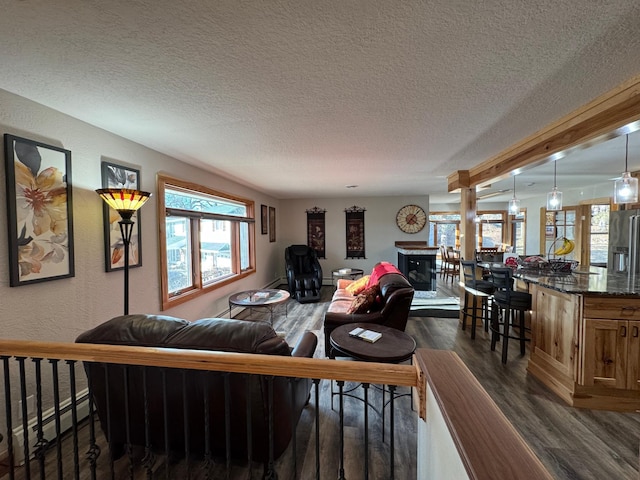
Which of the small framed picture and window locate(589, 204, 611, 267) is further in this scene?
the small framed picture

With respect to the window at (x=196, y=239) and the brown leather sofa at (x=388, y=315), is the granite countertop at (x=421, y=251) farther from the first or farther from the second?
the window at (x=196, y=239)

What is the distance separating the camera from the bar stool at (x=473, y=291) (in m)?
3.46

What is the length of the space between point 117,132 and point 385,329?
2902mm

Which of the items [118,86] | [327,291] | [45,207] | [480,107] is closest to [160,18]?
[118,86]

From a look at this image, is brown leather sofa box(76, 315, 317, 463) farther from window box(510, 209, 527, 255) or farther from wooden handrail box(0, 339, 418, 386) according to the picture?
window box(510, 209, 527, 255)

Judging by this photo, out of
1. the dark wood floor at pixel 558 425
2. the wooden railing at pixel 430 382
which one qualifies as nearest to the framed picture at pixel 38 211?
the wooden railing at pixel 430 382

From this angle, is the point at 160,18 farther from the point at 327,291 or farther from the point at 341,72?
the point at 327,291

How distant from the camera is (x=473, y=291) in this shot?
3.58m

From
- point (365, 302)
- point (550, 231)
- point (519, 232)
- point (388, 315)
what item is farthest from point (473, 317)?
point (519, 232)

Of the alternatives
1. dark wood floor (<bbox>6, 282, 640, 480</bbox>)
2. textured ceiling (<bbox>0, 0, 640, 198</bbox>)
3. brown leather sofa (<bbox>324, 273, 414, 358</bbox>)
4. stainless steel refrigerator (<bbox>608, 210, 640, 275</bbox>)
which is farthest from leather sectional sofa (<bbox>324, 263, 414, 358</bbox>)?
stainless steel refrigerator (<bbox>608, 210, 640, 275</bbox>)

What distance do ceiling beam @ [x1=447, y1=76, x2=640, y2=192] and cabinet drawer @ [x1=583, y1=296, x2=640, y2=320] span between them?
4.02ft

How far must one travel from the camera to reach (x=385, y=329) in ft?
8.01

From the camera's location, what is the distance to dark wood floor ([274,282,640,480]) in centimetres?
→ 164

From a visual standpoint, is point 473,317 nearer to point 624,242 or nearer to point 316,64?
point 624,242
